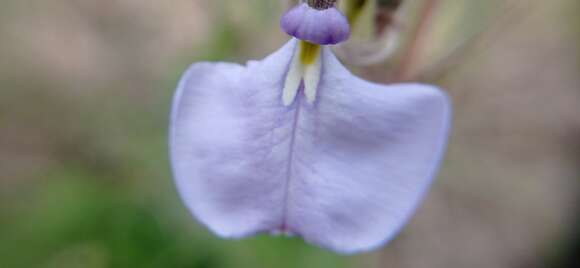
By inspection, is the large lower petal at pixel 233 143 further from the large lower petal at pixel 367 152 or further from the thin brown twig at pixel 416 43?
the thin brown twig at pixel 416 43

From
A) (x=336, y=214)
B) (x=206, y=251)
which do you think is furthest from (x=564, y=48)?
(x=336, y=214)

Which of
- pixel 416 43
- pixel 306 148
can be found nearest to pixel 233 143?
pixel 306 148

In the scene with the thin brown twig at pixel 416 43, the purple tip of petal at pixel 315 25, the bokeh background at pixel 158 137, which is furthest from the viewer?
the bokeh background at pixel 158 137

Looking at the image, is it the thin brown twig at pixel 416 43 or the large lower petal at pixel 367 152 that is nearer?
the large lower petal at pixel 367 152

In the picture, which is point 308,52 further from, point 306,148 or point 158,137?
point 158,137

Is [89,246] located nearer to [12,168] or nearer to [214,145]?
[12,168]

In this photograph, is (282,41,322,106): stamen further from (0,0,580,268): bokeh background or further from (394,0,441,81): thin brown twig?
(0,0,580,268): bokeh background

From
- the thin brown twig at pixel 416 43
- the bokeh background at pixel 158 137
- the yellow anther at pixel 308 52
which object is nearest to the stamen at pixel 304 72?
the yellow anther at pixel 308 52

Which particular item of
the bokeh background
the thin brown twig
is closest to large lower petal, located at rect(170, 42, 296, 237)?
the thin brown twig
